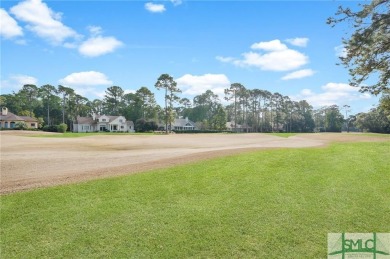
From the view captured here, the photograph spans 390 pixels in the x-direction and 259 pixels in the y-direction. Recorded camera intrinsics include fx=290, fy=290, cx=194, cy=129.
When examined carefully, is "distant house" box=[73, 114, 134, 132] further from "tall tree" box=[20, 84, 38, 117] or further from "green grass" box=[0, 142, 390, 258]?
"green grass" box=[0, 142, 390, 258]

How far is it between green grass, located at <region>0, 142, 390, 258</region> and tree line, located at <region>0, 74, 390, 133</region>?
6512 cm

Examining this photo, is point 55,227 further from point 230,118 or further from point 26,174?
point 230,118

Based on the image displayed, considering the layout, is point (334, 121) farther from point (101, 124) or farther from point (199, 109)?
point (101, 124)

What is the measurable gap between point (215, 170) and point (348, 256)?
644 cm

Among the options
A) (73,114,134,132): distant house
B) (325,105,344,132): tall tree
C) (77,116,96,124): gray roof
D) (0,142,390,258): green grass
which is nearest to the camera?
(0,142,390,258): green grass

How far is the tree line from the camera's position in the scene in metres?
90.1

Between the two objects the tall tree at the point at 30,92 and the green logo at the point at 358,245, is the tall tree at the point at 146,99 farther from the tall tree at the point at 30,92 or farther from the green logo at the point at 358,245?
the green logo at the point at 358,245

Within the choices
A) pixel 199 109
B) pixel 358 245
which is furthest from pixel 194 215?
pixel 199 109

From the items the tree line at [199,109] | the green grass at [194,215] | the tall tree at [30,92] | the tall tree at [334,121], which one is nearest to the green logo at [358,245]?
the green grass at [194,215]

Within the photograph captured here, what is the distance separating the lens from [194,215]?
24.5ft

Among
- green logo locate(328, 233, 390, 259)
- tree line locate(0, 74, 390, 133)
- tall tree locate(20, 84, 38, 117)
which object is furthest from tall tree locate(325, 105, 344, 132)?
green logo locate(328, 233, 390, 259)

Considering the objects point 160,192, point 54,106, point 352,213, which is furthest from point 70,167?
point 54,106

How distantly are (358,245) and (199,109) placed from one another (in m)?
123

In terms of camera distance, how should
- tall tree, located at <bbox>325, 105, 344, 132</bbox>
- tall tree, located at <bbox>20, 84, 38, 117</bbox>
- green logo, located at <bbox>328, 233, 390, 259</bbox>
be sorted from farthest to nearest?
tall tree, located at <bbox>325, 105, 344, 132</bbox> → tall tree, located at <bbox>20, 84, 38, 117</bbox> → green logo, located at <bbox>328, 233, 390, 259</bbox>
